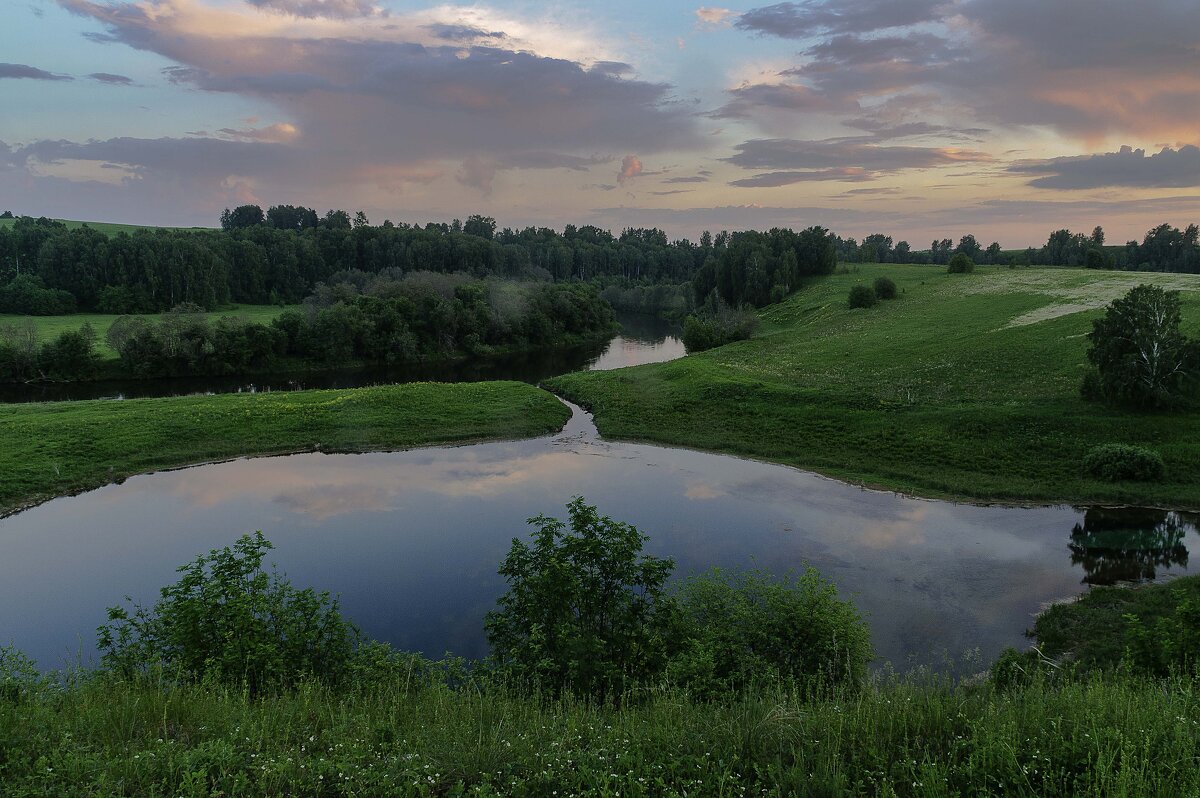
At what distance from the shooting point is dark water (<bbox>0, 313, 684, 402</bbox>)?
7062 centimetres

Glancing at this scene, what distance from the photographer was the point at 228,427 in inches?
1891

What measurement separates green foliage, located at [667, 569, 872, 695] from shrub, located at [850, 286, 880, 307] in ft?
289

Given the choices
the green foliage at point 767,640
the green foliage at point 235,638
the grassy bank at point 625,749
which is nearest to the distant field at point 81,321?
the green foliage at point 235,638

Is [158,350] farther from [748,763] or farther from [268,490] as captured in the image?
[748,763]

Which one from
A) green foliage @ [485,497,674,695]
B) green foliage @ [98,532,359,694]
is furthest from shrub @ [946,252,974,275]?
green foliage @ [98,532,359,694]

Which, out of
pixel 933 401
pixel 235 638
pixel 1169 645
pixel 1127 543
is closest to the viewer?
pixel 1169 645

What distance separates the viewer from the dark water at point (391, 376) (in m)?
70.6

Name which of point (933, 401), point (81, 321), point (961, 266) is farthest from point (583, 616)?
point (81, 321)

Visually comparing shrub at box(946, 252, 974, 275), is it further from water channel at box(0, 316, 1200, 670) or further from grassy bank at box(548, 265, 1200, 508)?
water channel at box(0, 316, 1200, 670)

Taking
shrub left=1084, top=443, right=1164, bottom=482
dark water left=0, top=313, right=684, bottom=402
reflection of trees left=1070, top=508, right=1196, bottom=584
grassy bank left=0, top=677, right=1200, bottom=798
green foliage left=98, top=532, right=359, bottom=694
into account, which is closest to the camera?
grassy bank left=0, top=677, right=1200, bottom=798

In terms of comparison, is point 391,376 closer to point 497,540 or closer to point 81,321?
point 81,321

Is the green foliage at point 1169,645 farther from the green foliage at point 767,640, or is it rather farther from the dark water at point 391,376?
the dark water at point 391,376

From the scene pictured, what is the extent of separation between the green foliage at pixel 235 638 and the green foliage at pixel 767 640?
812cm

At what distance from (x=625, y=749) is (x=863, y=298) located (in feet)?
327
